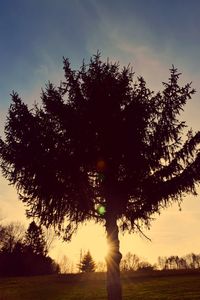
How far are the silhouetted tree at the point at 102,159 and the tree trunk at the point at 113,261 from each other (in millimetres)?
34

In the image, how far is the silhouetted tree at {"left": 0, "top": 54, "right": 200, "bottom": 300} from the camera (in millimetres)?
12625

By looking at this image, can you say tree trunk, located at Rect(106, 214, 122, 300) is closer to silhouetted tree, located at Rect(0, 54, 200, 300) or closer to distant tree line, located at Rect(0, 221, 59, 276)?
silhouetted tree, located at Rect(0, 54, 200, 300)

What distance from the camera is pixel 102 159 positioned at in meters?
12.9

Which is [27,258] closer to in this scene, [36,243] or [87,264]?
[36,243]

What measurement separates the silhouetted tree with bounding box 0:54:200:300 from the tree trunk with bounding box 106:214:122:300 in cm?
3

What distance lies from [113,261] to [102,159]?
356 centimetres

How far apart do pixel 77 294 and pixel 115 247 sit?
84.4ft

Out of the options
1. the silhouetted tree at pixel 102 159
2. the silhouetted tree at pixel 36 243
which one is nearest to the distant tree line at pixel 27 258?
the silhouetted tree at pixel 36 243

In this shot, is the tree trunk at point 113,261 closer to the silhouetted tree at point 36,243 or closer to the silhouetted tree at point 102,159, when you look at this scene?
the silhouetted tree at point 102,159

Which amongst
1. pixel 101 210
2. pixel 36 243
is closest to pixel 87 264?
pixel 36 243

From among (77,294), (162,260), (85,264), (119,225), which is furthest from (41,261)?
(162,260)

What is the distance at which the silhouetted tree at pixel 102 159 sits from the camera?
12.6 metres

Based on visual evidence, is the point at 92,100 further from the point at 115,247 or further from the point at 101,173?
the point at 115,247

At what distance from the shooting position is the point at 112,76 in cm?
1423
